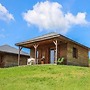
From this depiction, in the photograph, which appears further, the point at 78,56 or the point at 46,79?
the point at 78,56

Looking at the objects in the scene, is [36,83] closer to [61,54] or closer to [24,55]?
[61,54]

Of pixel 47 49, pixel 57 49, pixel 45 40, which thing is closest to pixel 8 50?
pixel 47 49

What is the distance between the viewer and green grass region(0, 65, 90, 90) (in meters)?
17.6

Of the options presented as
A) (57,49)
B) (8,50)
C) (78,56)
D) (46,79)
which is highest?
(8,50)

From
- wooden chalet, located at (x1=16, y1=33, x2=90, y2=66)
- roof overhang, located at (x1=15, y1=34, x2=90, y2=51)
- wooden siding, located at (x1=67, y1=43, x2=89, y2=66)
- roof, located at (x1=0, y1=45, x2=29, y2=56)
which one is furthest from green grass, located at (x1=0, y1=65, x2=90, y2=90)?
roof, located at (x1=0, y1=45, x2=29, y2=56)

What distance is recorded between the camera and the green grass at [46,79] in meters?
17.6

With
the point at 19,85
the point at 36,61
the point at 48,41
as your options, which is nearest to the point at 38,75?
the point at 19,85

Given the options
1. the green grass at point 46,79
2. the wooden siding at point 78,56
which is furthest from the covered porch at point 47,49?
the green grass at point 46,79

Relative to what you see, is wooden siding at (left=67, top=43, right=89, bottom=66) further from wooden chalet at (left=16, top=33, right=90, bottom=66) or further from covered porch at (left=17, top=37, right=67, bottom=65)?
covered porch at (left=17, top=37, right=67, bottom=65)

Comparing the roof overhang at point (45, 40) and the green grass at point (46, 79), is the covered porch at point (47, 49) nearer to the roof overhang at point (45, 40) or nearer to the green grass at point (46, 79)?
the roof overhang at point (45, 40)

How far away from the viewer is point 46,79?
19688 millimetres

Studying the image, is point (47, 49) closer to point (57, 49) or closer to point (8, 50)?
point (57, 49)

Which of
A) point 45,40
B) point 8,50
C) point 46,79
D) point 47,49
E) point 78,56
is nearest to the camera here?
point 46,79

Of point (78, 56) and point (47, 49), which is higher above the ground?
point (47, 49)
